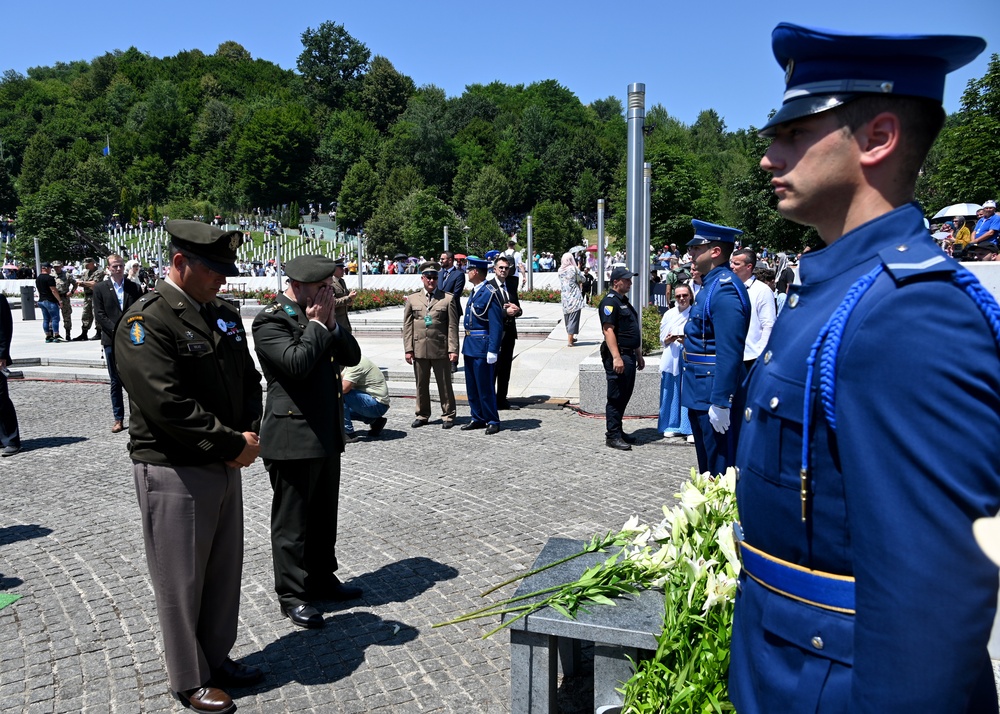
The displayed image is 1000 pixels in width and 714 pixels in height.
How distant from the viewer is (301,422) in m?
4.45

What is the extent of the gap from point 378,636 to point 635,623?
1.85 m

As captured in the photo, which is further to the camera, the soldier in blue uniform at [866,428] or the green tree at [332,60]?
the green tree at [332,60]

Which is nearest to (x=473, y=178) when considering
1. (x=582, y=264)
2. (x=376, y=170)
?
(x=376, y=170)

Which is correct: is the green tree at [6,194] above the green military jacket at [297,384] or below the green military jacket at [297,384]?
above

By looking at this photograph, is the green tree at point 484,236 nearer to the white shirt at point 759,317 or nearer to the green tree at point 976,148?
the green tree at point 976,148

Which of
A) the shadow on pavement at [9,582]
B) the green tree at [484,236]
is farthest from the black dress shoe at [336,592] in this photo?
the green tree at [484,236]

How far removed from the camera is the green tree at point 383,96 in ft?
406

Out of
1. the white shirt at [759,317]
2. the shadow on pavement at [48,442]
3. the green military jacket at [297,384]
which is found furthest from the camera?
the shadow on pavement at [48,442]

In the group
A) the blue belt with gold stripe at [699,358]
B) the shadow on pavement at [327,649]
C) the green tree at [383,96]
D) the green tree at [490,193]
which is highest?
the green tree at [383,96]

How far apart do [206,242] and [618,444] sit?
19.1ft

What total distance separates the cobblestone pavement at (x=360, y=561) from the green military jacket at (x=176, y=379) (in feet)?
4.03

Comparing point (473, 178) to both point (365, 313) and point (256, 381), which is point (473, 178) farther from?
point (256, 381)

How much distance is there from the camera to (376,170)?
341ft

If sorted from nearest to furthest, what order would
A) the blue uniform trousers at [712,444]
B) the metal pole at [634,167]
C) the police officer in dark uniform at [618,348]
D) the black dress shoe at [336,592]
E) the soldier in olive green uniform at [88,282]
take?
the black dress shoe at [336,592]
the blue uniform trousers at [712,444]
the police officer in dark uniform at [618,348]
the metal pole at [634,167]
the soldier in olive green uniform at [88,282]
